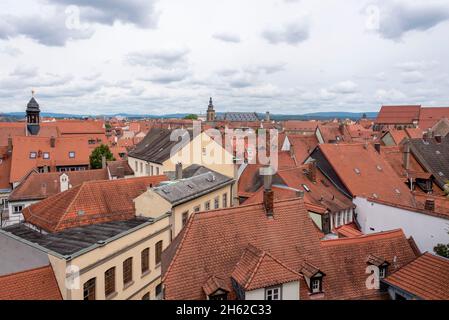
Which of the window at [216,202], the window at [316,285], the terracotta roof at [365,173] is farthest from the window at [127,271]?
the terracotta roof at [365,173]

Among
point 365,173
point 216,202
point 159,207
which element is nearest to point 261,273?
point 159,207

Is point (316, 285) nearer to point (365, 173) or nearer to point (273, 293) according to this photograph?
point (273, 293)

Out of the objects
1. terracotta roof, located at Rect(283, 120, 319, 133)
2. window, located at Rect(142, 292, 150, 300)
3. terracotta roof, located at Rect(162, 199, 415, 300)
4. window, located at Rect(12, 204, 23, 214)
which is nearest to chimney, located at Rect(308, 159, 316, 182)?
terracotta roof, located at Rect(162, 199, 415, 300)

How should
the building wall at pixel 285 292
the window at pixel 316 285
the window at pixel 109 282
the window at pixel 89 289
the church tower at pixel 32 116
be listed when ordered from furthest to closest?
the church tower at pixel 32 116, the window at pixel 109 282, the window at pixel 89 289, the window at pixel 316 285, the building wall at pixel 285 292

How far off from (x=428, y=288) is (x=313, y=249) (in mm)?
4596

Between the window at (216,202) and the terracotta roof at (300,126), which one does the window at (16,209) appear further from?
the terracotta roof at (300,126)

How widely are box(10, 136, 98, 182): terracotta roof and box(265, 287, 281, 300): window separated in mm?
42267

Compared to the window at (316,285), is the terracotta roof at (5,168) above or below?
above

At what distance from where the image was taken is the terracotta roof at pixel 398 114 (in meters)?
106

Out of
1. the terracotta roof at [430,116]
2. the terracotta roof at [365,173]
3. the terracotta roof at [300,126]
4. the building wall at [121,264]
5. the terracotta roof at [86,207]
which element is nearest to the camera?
the building wall at [121,264]

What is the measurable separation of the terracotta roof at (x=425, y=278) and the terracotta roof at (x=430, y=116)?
98.3 meters

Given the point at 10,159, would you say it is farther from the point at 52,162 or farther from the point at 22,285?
the point at 22,285

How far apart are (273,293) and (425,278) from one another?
624 centimetres
